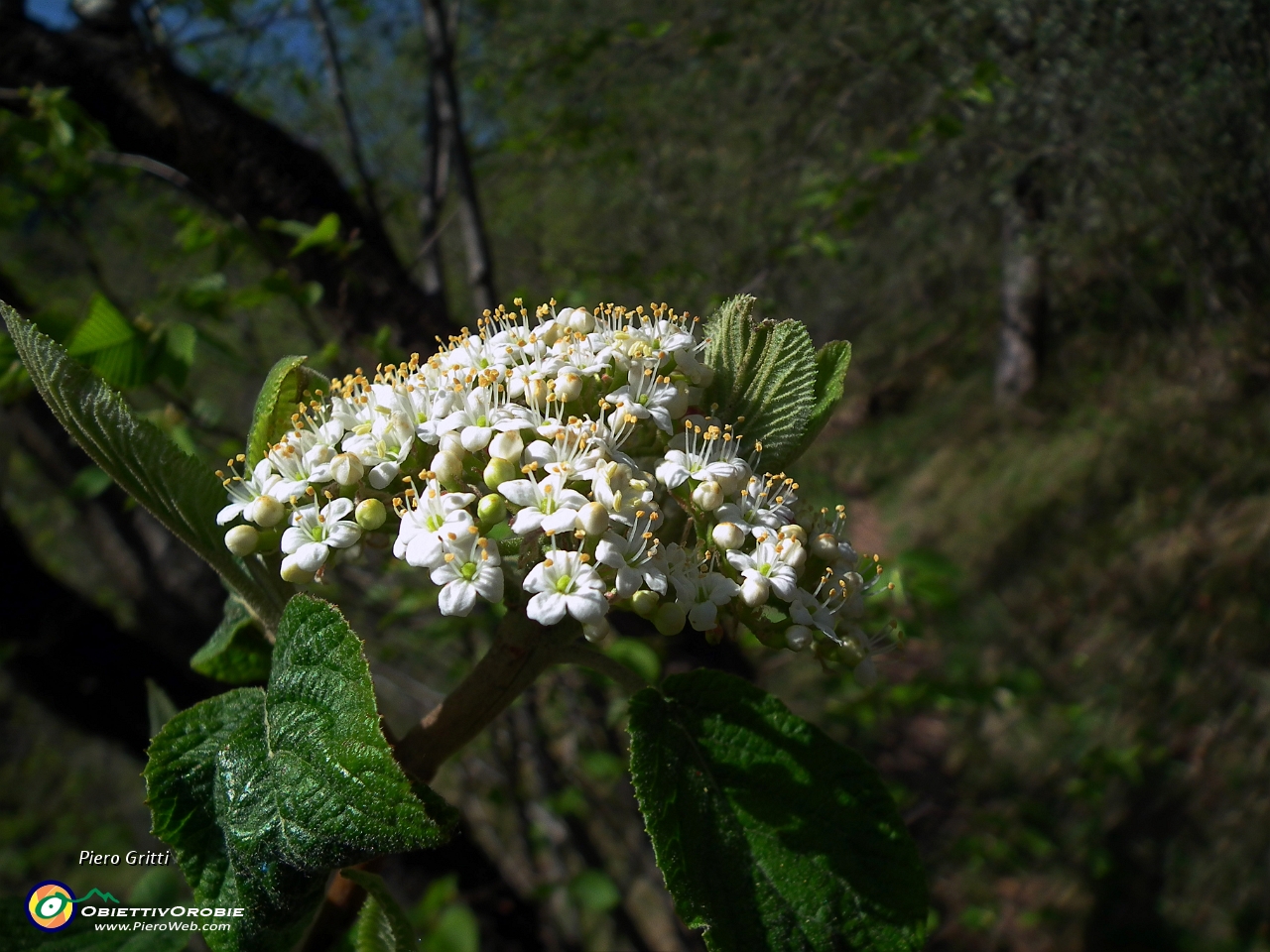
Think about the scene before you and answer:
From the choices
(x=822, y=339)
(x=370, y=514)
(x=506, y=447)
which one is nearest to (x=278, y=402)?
(x=370, y=514)

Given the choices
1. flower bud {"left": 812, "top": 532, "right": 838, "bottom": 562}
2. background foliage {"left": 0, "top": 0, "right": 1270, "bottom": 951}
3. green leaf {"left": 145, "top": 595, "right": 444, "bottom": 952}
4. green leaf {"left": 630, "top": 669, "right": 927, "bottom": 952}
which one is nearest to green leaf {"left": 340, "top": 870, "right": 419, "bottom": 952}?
green leaf {"left": 145, "top": 595, "right": 444, "bottom": 952}

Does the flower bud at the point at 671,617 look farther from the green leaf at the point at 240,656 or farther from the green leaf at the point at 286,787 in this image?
the green leaf at the point at 240,656

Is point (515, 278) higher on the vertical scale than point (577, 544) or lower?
higher

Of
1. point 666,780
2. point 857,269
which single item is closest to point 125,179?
point 666,780

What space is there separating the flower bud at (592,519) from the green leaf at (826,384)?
324 mm

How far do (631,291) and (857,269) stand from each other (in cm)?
296

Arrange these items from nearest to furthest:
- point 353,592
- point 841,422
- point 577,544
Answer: point 577,544
point 353,592
point 841,422

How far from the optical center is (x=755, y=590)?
0.89 meters

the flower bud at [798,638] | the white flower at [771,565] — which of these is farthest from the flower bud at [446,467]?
the flower bud at [798,638]

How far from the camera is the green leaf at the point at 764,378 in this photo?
1028 mm

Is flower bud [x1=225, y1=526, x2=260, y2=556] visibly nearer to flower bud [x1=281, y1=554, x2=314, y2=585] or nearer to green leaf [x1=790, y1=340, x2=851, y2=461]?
flower bud [x1=281, y1=554, x2=314, y2=585]

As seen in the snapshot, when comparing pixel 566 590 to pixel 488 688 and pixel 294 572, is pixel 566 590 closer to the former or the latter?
pixel 488 688

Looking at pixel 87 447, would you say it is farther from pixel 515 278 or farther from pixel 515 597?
pixel 515 278

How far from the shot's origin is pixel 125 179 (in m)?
2.87
